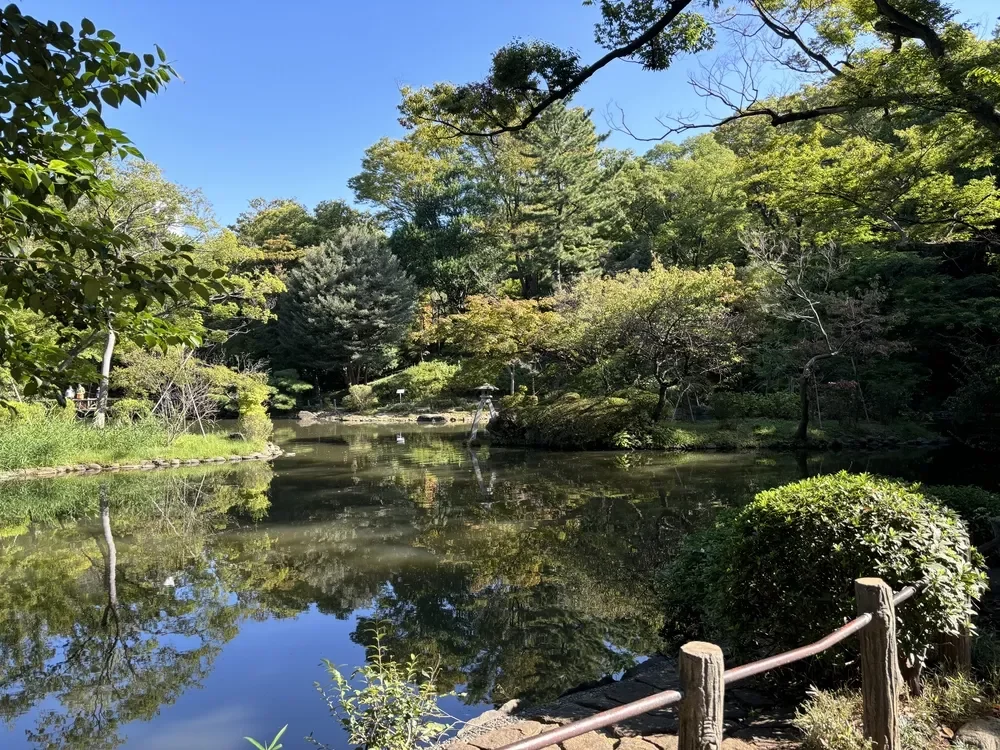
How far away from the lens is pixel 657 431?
14594 mm

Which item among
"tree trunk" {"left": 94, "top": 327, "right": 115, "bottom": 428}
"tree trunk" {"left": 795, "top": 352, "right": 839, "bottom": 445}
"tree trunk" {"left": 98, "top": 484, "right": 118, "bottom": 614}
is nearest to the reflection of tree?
"tree trunk" {"left": 98, "top": 484, "right": 118, "bottom": 614}

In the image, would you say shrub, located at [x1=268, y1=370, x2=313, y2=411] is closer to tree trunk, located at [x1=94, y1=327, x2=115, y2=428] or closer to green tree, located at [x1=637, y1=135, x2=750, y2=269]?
tree trunk, located at [x1=94, y1=327, x2=115, y2=428]

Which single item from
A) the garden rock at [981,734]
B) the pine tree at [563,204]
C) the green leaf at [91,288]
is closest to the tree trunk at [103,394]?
the green leaf at [91,288]

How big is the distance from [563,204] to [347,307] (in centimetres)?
1032

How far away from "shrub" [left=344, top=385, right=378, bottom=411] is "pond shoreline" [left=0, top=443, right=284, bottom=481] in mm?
11685

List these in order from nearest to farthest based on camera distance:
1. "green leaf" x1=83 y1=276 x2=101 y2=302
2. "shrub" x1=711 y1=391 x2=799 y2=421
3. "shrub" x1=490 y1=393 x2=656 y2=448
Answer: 1. "green leaf" x1=83 y1=276 x2=101 y2=302
2. "shrub" x1=490 y1=393 x2=656 y2=448
3. "shrub" x1=711 y1=391 x2=799 y2=421

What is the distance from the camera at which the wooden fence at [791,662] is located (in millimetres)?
1396

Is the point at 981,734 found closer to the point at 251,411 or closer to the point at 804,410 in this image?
the point at 804,410

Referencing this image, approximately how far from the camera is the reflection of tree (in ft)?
12.5

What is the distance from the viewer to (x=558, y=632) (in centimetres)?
459

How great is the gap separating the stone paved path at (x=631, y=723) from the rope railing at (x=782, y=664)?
44 cm

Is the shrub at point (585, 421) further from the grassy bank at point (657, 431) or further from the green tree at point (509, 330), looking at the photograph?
the green tree at point (509, 330)

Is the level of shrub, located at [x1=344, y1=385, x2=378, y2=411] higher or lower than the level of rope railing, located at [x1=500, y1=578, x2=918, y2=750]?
higher

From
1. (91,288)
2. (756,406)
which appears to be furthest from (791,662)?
(756,406)
